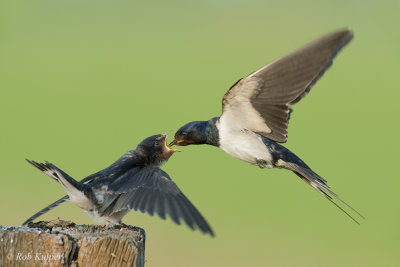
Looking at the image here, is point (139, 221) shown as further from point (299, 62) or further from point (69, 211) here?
point (299, 62)

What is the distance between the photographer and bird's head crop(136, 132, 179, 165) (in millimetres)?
4797

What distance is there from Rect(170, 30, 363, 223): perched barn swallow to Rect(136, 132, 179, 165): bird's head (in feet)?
0.84

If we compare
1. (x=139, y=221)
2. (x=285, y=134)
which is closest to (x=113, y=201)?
(x=285, y=134)

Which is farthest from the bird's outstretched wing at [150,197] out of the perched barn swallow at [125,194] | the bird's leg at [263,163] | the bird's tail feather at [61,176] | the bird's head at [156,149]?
the bird's leg at [263,163]

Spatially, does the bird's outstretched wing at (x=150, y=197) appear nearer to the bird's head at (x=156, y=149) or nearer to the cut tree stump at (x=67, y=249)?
the cut tree stump at (x=67, y=249)

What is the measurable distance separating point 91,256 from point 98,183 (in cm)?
127

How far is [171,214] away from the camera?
3.41m

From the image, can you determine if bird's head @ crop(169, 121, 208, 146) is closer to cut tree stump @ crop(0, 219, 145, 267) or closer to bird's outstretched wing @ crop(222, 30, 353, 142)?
bird's outstretched wing @ crop(222, 30, 353, 142)

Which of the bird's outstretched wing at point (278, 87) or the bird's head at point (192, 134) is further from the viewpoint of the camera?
the bird's head at point (192, 134)

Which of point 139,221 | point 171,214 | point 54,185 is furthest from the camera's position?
point 54,185

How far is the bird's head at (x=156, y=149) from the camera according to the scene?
4797mm

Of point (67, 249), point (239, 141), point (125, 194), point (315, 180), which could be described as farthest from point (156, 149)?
point (67, 249)

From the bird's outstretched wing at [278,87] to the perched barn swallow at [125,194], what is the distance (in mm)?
1052

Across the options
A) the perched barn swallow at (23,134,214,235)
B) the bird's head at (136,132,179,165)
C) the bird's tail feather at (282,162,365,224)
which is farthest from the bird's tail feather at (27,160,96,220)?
the bird's tail feather at (282,162,365,224)
